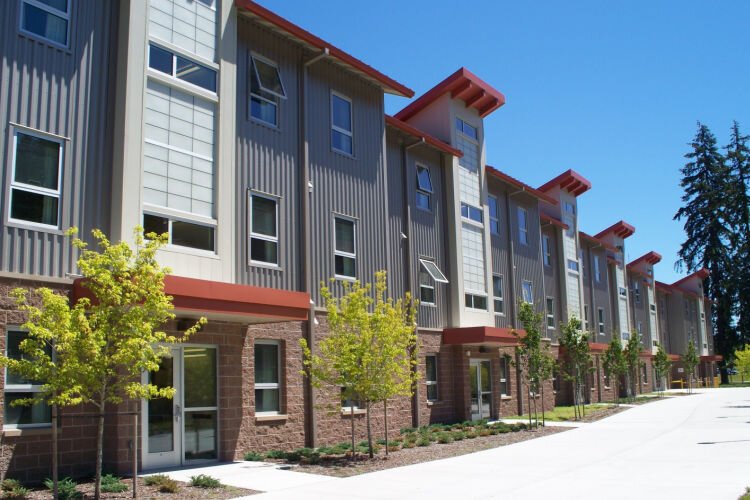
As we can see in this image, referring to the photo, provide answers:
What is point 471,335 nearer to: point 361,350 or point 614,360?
point 361,350

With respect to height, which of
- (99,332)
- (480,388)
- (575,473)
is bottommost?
(575,473)

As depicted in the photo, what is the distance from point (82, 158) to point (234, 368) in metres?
5.33

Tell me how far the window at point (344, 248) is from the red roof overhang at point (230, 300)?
3412 mm

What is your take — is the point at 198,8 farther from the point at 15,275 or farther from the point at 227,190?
the point at 15,275

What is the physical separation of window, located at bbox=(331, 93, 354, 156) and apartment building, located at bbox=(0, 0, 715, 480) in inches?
2.6

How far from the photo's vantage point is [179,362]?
47.1 ft

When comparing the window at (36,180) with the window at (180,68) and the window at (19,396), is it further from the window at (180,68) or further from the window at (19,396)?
the window at (180,68)

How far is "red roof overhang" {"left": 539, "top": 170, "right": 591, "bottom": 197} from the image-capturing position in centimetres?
3759

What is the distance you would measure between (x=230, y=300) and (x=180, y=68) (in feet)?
16.6

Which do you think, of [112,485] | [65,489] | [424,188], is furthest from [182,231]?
[424,188]

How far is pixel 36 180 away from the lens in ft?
39.9

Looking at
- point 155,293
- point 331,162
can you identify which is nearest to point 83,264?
point 155,293

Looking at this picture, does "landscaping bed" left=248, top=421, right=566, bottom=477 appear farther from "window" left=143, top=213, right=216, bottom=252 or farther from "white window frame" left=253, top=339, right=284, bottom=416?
"window" left=143, top=213, right=216, bottom=252

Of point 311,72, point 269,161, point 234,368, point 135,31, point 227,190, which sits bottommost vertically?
point 234,368
